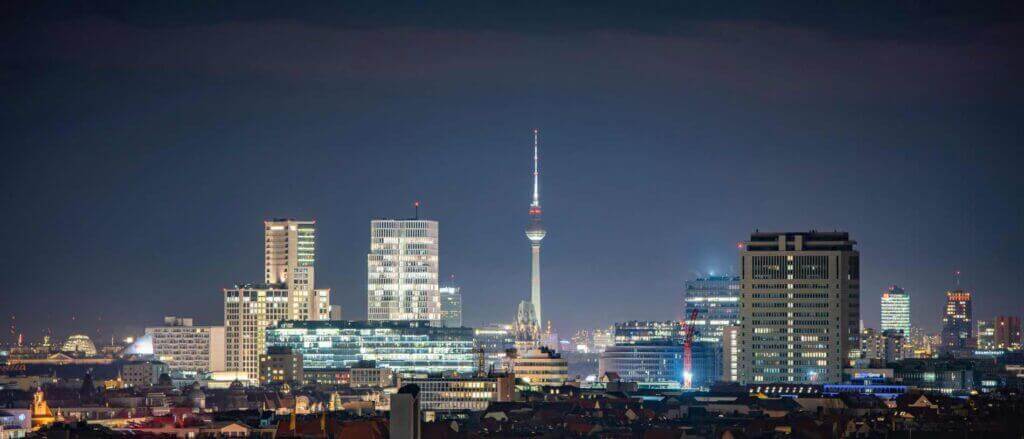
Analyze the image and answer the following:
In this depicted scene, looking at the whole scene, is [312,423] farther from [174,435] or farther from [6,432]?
[6,432]

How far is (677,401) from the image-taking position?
167 metres

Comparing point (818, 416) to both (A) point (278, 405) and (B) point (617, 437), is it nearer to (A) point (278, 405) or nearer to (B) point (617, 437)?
(B) point (617, 437)

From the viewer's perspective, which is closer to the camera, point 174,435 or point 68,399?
point 174,435

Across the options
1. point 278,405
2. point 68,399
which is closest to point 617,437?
point 278,405

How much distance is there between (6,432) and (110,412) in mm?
28672

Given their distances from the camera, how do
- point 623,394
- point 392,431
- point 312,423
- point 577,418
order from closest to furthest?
point 392,431, point 312,423, point 577,418, point 623,394

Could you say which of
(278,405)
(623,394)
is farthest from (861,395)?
(278,405)

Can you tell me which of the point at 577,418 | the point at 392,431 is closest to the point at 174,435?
the point at 577,418

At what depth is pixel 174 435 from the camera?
122 meters

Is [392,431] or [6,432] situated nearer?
[392,431]

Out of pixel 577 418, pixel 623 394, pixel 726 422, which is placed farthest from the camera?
pixel 623 394

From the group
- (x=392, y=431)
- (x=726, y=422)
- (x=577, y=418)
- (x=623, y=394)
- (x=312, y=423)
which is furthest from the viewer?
(x=623, y=394)

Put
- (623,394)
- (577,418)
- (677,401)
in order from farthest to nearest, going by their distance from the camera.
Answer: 1. (623,394)
2. (677,401)
3. (577,418)

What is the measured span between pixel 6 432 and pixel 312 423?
30.5m
